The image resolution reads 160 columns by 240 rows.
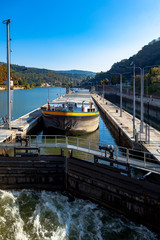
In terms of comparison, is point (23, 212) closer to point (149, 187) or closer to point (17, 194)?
point (17, 194)

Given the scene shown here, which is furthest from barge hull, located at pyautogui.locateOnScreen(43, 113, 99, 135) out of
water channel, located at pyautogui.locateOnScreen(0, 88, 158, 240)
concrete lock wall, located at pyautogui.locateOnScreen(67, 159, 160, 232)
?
water channel, located at pyautogui.locateOnScreen(0, 88, 158, 240)

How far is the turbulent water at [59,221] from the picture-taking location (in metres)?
10.1

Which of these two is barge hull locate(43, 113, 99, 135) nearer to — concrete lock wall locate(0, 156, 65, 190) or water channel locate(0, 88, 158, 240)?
concrete lock wall locate(0, 156, 65, 190)

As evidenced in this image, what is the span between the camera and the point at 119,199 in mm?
11477

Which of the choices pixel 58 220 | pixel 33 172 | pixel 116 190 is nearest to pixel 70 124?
pixel 33 172

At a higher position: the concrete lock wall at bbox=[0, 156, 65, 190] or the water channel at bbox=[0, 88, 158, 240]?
the concrete lock wall at bbox=[0, 156, 65, 190]

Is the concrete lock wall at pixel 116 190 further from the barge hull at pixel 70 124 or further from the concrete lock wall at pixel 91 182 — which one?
the barge hull at pixel 70 124

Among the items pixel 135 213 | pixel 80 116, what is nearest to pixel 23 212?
pixel 135 213

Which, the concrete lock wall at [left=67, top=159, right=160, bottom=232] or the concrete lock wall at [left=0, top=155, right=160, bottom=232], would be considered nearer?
the concrete lock wall at [left=67, top=159, right=160, bottom=232]

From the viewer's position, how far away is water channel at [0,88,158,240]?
33.2ft

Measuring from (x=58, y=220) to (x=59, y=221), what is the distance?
0.31ft

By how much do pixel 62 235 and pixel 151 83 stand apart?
75243 mm

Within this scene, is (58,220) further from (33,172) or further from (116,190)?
(33,172)

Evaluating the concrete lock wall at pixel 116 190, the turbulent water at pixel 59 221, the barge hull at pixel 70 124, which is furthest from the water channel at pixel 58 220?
the barge hull at pixel 70 124
